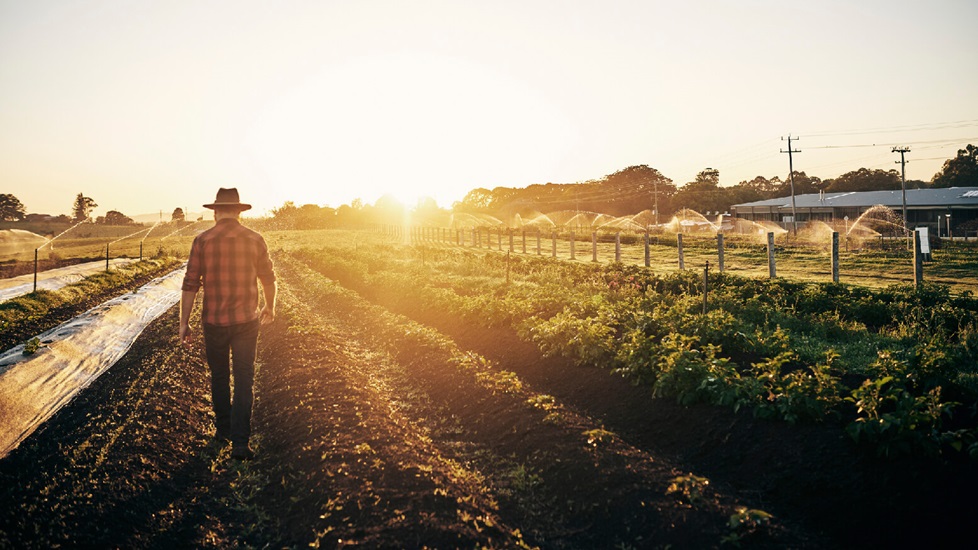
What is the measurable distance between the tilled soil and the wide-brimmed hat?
2421mm

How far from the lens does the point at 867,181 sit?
7656cm

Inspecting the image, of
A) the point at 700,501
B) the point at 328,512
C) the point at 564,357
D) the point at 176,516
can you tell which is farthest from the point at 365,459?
the point at 564,357

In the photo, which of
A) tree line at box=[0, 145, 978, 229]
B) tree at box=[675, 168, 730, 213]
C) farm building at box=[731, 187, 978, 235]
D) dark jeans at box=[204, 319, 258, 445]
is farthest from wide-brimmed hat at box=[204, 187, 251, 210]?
tree at box=[675, 168, 730, 213]

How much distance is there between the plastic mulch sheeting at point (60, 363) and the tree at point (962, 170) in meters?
80.9

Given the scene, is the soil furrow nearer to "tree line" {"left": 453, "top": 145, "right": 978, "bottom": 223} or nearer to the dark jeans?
the dark jeans

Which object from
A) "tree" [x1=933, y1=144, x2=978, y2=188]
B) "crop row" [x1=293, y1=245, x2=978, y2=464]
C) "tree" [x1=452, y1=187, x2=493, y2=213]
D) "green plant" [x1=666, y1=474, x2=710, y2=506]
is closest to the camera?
"green plant" [x1=666, y1=474, x2=710, y2=506]

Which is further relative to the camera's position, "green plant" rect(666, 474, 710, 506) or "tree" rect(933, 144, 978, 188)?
"tree" rect(933, 144, 978, 188)

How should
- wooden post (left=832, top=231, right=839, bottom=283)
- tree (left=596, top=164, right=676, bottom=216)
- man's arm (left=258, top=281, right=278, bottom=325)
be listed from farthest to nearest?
tree (left=596, top=164, right=676, bottom=216) → wooden post (left=832, top=231, right=839, bottom=283) → man's arm (left=258, top=281, right=278, bottom=325)

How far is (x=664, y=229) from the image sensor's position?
204 feet

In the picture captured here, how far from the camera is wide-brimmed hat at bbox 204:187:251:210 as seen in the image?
5816 mm

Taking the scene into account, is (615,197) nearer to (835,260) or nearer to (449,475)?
(835,260)

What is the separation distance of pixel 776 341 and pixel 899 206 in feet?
182

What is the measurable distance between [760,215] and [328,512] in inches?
2844

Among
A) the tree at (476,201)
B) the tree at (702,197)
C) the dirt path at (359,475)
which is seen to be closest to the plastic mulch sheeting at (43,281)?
the dirt path at (359,475)
